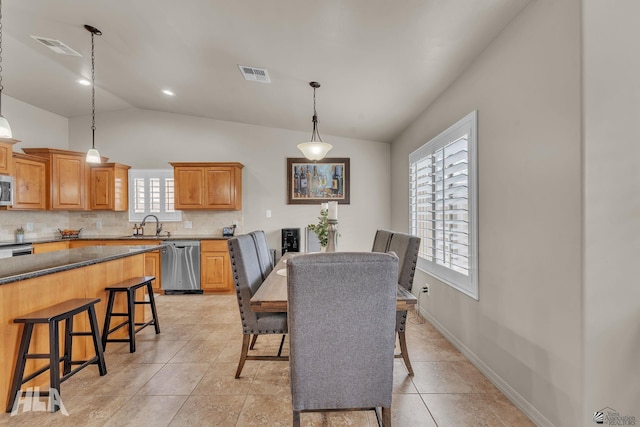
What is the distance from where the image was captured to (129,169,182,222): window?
208 inches

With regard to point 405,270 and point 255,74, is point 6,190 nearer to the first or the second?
point 255,74

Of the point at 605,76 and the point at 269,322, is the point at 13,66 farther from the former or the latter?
the point at 605,76

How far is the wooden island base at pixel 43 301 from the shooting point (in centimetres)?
188

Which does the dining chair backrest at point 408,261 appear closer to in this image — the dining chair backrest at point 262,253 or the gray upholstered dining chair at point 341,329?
the gray upholstered dining chair at point 341,329

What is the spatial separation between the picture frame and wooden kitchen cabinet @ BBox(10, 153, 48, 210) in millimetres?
3850

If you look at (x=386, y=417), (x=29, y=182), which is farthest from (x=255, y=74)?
(x=29, y=182)

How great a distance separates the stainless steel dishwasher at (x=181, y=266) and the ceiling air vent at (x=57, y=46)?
8.86 feet

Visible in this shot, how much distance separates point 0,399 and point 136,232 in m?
3.64

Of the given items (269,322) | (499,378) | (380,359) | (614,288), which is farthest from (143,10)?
(499,378)

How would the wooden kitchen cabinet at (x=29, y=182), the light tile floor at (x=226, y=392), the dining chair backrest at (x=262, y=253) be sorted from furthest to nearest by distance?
the wooden kitchen cabinet at (x=29, y=182) → the dining chair backrest at (x=262, y=253) → the light tile floor at (x=226, y=392)

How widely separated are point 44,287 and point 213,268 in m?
2.60

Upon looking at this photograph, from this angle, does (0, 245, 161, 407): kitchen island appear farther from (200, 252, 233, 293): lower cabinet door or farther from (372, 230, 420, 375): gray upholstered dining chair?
(372, 230, 420, 375): gray upholstered dining chair

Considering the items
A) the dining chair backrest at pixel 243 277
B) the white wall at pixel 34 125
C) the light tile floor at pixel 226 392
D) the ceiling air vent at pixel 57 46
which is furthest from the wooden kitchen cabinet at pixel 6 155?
the dining chair backrest at pixel 243 277

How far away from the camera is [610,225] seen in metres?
1.42
